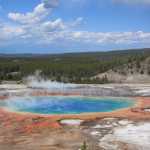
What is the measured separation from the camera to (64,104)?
24359mm

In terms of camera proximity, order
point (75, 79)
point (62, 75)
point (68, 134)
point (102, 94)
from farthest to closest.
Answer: point (62, 75)
point (75, 79)
point (102, 94)
point (68, 134)

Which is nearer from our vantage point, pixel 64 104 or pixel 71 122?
pixel 71 122

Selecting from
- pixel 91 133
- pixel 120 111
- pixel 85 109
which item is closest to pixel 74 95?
pixel 85 109

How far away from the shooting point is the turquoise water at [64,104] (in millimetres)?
21812

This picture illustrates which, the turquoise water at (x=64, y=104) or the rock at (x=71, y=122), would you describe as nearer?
the rock at (x=71, y=122)

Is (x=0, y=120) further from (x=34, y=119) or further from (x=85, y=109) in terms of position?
(x=85, y=109)

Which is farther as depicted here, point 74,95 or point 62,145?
point 74,95

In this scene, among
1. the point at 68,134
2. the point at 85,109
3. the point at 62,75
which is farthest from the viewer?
the point at 62,75

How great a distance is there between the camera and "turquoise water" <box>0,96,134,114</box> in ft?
A: 71.6

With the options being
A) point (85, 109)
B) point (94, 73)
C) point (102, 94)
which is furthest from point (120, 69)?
point (85, 109)

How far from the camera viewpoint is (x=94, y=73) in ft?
153

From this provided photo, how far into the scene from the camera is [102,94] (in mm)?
27609

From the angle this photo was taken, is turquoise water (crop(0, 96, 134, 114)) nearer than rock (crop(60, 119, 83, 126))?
No

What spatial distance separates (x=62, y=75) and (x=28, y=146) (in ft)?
101
